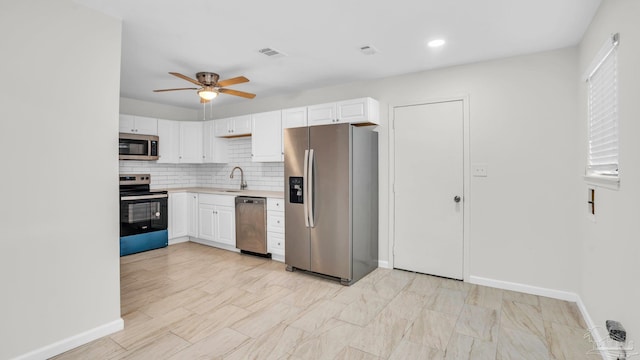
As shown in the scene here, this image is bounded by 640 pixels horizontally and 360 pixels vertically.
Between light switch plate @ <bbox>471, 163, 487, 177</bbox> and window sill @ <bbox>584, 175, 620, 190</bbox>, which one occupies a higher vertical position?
light switch plate @ <bbox>471, 163, 487, 177</bbox>

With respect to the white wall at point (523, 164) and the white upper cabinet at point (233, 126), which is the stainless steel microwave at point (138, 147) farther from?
the white wall at point (523, 164)

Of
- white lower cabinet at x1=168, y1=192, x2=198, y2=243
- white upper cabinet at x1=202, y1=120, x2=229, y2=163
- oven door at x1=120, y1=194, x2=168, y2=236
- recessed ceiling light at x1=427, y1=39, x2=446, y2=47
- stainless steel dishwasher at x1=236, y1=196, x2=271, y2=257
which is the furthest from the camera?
white upper cabinet at x1=202, y1=120, x2=229, y2=163

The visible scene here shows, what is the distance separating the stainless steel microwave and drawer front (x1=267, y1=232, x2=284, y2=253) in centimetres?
250

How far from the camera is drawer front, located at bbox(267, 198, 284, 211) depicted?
4.28 m

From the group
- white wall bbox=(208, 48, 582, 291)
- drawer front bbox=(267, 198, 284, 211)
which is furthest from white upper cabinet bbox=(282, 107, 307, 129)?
white wall bbox=(208, 48, 582, 291)

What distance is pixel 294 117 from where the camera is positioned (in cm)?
443

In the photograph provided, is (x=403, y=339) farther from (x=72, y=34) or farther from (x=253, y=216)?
(x=72, y=34)

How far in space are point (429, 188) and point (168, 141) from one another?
4.39 meters

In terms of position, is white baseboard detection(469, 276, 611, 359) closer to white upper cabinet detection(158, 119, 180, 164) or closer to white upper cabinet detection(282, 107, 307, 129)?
white upper cabinet detection(282, 107, 307, 129)

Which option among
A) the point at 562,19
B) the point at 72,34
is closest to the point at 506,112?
the point at 562,19

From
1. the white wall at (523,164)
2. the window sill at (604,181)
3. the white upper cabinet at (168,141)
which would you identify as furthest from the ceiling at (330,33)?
the white upper cabinet at (168,141)

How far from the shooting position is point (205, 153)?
5.74m

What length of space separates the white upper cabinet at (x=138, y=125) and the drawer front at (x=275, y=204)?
8.27 ft

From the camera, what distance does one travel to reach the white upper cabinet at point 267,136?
4.64 metres
